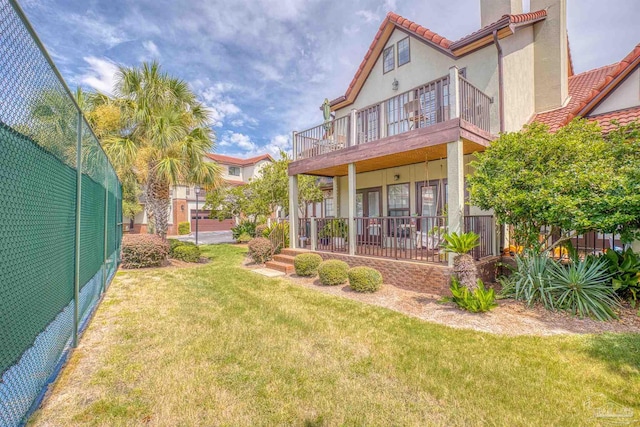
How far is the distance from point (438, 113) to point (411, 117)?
1175 mm

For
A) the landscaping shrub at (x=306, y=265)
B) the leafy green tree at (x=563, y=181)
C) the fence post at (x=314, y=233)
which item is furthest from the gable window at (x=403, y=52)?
the landscaping shrub at (x=306, y=265)

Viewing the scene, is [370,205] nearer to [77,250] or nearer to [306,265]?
[306,265]

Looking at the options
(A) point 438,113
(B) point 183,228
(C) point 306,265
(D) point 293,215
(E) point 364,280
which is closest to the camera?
(E) point 364,280

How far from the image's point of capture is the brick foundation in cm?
670

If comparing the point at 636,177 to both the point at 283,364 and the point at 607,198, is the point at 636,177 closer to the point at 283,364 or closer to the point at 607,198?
the point at 607,198

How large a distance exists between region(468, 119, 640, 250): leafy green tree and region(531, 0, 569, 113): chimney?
383 centimetres

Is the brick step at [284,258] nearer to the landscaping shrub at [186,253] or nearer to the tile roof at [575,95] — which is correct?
the landscaping shrub at [186,253]

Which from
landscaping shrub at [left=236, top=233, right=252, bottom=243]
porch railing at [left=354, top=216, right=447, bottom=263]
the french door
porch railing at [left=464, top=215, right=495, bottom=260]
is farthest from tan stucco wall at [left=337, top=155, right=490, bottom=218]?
landscaping shrub at [left=236, top=233, right=252, bottom=243]

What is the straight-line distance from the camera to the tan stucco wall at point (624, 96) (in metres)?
7.48

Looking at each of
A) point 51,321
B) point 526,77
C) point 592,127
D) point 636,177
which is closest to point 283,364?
point 51,321

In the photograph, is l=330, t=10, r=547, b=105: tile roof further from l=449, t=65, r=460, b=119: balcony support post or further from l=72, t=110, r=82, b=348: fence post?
l=72, t=110, r=82, b=348: fence post

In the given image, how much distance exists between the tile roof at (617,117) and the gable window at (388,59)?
638 cm

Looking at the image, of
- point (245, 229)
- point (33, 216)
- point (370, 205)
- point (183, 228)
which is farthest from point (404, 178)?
point (183, 228)

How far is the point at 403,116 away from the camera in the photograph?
31.8 ft
